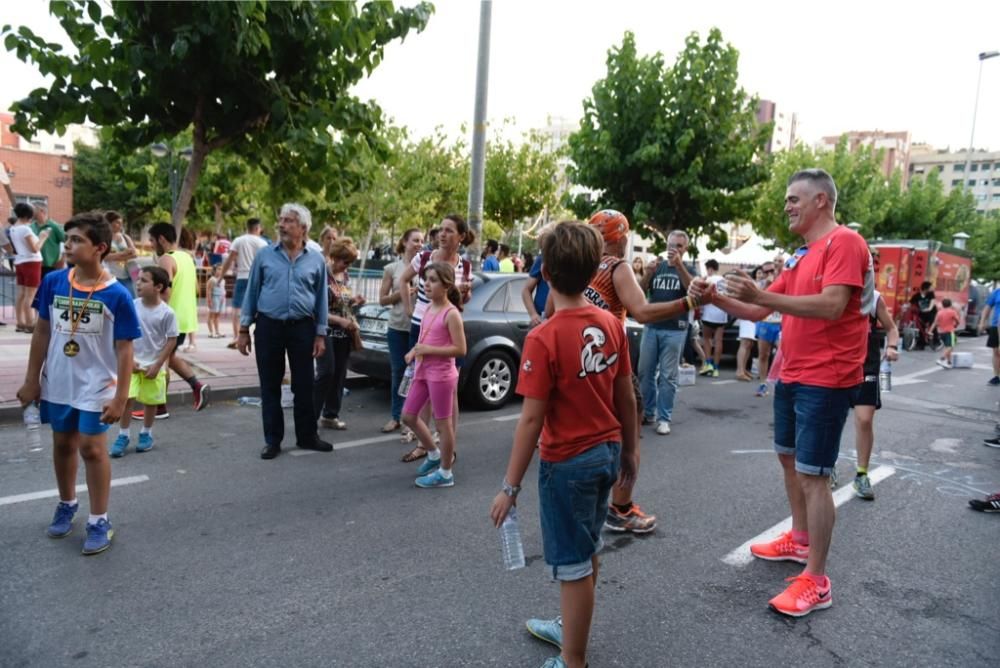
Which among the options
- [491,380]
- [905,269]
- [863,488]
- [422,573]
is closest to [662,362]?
[491,380]

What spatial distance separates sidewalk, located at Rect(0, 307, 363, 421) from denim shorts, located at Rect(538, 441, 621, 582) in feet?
18.8

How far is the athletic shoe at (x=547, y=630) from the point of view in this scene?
288 centimetres

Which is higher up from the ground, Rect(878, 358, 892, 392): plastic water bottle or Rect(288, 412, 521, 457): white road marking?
Rect(878, 358, 892, 392): plastic water bottle

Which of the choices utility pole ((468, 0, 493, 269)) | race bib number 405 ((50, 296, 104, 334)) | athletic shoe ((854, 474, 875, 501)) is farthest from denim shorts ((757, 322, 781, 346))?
race bib number 405 ((50, 296, 104, 334))

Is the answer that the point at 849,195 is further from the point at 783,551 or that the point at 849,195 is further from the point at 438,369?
the point at 783,551

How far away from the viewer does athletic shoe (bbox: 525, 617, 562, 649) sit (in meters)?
2.88

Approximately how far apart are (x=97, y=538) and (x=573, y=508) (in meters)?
2.65

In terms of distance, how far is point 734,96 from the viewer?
17703 millimetres

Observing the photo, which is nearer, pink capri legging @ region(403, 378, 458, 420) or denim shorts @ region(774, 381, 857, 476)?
denim shorts @ region(774, 381, 857, 476)

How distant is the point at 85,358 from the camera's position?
11.9 ft

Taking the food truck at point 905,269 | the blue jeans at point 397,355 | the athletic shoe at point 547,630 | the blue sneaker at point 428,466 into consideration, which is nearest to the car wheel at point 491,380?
the blue jeans at point 397,355

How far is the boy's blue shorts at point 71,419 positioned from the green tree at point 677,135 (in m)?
15.0

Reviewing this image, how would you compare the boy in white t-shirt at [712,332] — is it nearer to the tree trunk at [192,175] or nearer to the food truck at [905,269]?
the tree trunk at [192,175]

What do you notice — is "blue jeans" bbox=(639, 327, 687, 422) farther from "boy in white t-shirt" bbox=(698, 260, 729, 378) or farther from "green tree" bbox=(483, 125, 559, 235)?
"green tree" bbox=(483, 125, 559, 235)
